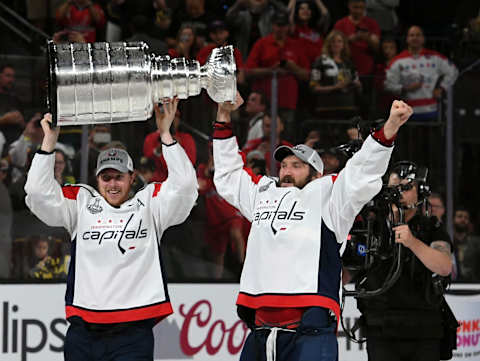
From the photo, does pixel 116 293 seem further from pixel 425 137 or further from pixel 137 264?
pixel 425 137

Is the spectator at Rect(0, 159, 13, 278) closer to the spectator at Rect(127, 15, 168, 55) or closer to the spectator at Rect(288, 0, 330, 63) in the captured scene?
→ the spectator at Rect(127, 15, 168, 55)

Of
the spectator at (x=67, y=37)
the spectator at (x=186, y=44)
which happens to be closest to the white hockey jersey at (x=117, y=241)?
the spectator at (x=67, y=37)

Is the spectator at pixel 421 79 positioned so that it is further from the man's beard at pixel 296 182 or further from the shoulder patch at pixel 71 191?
the shoulder patch at pixel 71 191

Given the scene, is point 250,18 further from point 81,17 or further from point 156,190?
point 156,190

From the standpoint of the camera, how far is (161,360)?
6.82 metres

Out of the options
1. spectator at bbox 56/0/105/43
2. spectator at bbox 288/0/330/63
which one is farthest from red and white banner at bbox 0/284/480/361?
spectator at bbox 288/0/330/63

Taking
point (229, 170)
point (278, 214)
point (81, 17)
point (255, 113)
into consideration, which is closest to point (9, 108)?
point (255, 113)

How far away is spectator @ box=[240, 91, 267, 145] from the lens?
23.1 feet

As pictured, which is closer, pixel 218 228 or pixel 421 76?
pixel 218 228

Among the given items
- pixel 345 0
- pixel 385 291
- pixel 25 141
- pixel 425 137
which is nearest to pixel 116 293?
pixel 385 291

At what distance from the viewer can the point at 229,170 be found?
532cm

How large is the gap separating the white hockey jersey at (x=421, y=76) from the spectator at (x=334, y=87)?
11.1 inches

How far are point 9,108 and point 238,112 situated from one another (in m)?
1.63

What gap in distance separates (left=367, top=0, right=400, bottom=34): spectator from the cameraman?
3.97m
